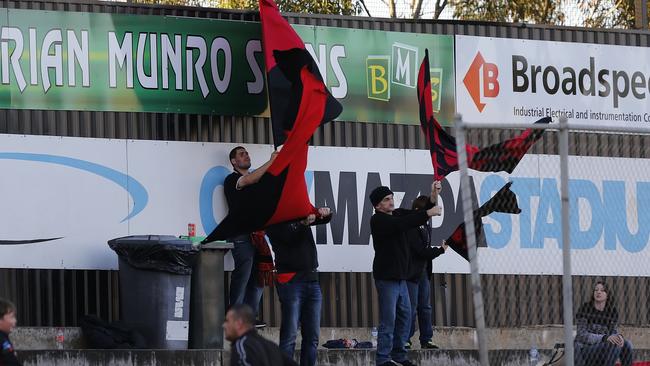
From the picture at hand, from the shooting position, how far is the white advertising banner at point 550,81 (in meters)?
17.3

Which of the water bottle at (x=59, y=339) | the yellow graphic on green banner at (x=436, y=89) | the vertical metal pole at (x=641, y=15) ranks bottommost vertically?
the water bottle at (x=59, y=339)

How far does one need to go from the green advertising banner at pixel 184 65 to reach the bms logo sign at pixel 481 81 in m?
0.25

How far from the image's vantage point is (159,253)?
1441 centimetres

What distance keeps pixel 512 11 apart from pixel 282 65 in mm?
19946

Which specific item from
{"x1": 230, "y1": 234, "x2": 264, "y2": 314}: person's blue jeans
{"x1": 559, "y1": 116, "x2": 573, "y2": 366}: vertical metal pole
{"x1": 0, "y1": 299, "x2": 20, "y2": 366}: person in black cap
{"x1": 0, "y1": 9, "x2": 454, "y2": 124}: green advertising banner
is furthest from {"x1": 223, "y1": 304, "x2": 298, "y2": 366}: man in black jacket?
{"x1": 0, "y1": 9, "x2": 454, "y2": 124}: green advertising banner

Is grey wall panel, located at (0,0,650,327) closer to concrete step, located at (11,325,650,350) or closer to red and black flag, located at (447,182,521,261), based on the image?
concrete step, located at (11,325,650,350)

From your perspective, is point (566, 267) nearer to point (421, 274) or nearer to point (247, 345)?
point (247, 345)

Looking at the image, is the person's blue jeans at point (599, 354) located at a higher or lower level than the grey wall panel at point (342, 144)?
lower

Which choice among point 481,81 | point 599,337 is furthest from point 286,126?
point 599,337

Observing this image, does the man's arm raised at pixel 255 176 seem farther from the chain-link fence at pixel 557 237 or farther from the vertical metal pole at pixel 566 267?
the vertical metal pole at pixel 566 267

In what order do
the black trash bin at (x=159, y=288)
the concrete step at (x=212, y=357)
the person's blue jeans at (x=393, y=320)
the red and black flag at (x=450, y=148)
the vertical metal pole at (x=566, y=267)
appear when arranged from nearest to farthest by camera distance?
the vertical metal pole at (x=566, y=267) < the red and black flag at (x=450, y=148) < the concrete step at (x=212, y=357) < the person's blue jeans at (x=393, y=320) < the black trash bin at (x=159, y=288)

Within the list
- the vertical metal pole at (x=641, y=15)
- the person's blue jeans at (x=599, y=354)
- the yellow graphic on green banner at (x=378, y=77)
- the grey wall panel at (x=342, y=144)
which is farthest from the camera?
the vertical metal pole at (x=641, y=15)


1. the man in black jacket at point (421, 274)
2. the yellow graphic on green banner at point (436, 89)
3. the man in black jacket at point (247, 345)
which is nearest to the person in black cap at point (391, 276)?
the man in black jacket at point (421, 274)

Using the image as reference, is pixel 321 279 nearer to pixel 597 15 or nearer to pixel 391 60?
pixel 391 60
